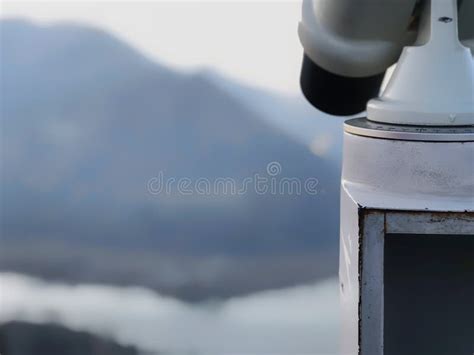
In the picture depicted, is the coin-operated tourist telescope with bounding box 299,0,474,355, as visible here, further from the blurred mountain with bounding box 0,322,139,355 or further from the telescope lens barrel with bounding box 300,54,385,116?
the blurred mountain with bounding box 0,322,139,355

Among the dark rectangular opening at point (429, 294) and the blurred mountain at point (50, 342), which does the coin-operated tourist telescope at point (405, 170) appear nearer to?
the dark rectangular opening at point (429, 294)

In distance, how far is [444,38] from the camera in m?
0.80

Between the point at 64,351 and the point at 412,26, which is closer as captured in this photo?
the point at 412,26

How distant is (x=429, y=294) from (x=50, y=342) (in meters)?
0.81

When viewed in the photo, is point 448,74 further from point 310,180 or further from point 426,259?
point 310,180

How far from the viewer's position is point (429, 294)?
0.88 metres

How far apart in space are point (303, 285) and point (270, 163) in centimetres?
26

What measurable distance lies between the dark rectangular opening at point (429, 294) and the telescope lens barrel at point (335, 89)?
0.33 meters

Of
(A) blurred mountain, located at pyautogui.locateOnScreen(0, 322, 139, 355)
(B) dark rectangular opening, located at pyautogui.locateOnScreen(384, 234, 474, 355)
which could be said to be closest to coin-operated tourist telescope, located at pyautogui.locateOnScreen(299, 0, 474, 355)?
(B) dark rectangular opening, located at pyautogui.locateOnScreen(384, 234, 474, 355)

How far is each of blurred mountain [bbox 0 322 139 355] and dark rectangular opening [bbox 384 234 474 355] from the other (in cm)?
59

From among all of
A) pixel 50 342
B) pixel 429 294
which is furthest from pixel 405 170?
pixel 50 342

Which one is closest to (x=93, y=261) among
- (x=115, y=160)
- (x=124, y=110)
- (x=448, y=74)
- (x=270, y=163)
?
(x=115, y=160)

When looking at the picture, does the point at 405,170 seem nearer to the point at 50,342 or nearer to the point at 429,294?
the point at 429,294

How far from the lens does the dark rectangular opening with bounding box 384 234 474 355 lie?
86cm
